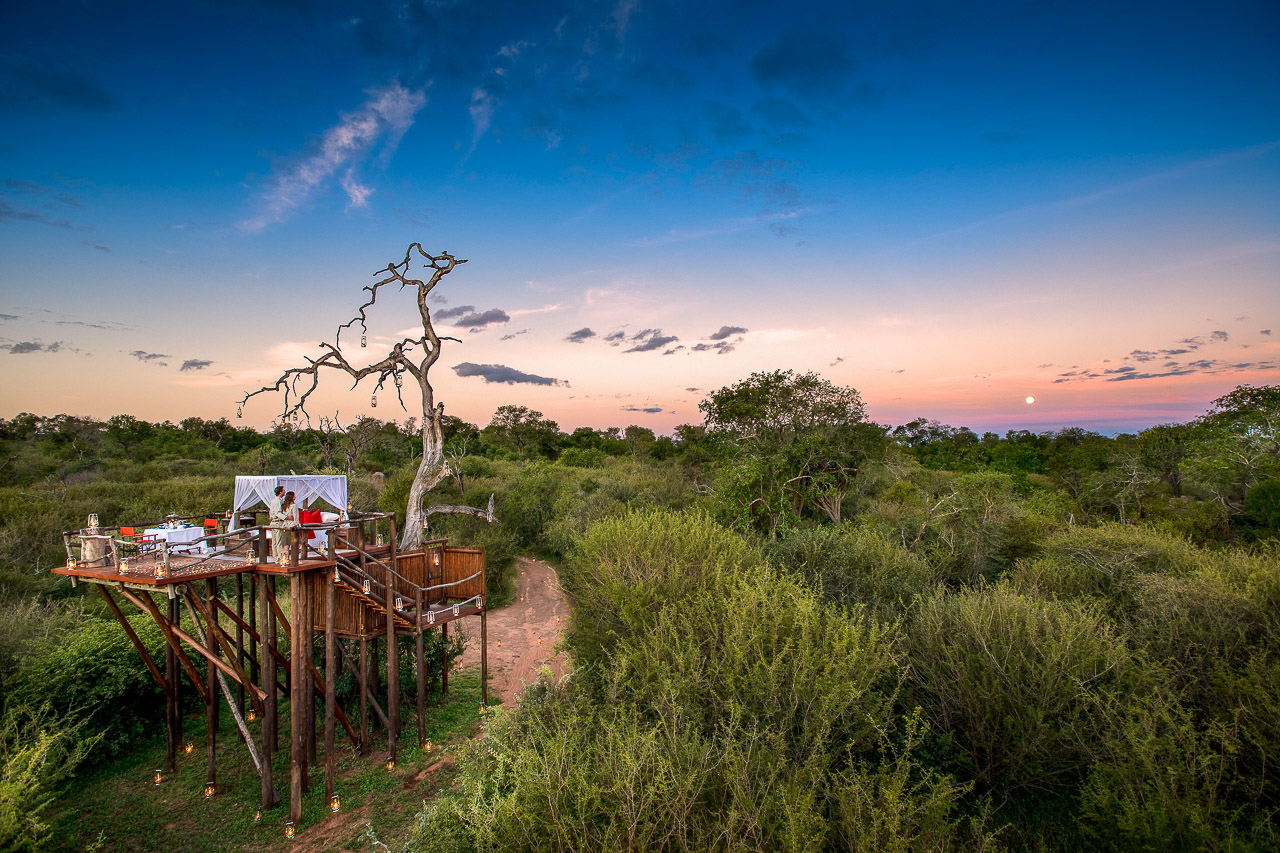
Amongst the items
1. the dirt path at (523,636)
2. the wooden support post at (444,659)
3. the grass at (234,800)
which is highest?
the wooden support post at (444,659)

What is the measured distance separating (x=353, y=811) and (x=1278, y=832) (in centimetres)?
1128

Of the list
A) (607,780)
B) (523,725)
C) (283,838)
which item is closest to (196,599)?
(283,838)

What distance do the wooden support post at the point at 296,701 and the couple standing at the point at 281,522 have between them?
0.39m

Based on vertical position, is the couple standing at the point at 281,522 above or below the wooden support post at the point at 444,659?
above

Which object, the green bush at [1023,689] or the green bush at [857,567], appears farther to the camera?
the green bush at [857,567]

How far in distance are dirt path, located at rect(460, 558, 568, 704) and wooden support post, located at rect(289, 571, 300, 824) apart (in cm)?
448

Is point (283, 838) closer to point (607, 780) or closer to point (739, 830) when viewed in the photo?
point (607, 780)

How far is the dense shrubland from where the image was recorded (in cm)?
470

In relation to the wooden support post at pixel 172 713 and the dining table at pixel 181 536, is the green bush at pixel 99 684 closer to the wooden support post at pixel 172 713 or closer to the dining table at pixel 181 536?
the wooden support post at pixel 172 713

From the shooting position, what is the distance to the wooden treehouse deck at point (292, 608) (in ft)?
27.2

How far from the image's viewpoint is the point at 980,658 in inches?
288

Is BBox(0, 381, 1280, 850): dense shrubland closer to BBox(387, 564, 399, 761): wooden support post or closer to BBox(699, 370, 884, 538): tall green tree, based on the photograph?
BBox(699, 370, 884, 538): tall green tree

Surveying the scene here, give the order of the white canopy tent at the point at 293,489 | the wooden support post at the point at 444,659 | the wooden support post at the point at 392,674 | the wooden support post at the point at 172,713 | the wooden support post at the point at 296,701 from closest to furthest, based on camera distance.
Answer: the wooden support post at the point at 296,701
the wooden support post at the point at 172,713
the wooden support post at the point at 392,674
the white canopy tent at the point at 293,489
the wooden support post at the point at 444,659

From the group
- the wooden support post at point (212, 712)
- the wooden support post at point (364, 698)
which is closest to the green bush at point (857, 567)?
the wooden support post at point (364, 698)
